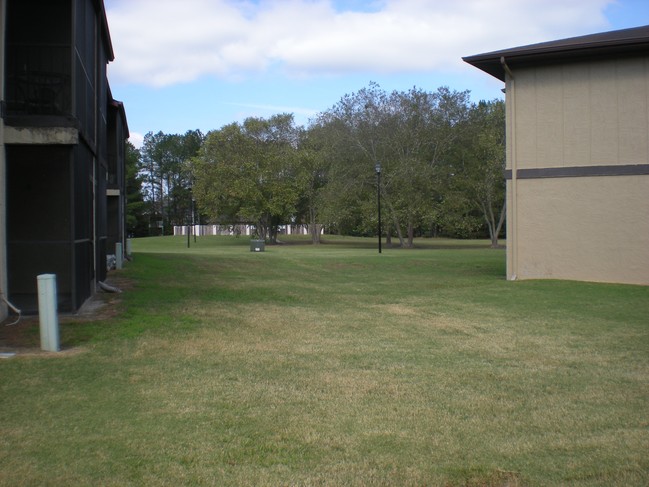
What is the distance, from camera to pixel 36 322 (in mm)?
10094

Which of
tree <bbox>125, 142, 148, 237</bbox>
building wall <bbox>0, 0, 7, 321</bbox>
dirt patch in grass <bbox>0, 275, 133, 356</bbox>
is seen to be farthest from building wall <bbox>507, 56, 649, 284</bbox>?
tree <bbox>125, 142, 148, 237</bbox>

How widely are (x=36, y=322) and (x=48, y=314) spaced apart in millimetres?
2161

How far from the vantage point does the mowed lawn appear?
15.0 feet

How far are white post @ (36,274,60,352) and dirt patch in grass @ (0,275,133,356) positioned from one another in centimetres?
13

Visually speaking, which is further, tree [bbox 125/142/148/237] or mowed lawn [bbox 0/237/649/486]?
tree [bbox 125/142/148/237]

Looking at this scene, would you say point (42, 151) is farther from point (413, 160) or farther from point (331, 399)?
point (413, 160)

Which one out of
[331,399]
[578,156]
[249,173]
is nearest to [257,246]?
[249,173]

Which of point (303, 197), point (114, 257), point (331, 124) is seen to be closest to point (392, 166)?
point (331, 124)

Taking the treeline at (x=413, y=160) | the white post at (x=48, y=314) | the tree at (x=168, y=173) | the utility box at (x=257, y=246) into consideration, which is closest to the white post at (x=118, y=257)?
the white post at (x=48, y=314)

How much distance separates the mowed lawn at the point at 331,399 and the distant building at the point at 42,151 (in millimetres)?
1177

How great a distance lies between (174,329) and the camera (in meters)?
10.1

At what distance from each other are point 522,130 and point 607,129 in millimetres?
2152

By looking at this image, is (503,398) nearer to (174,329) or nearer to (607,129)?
(174,329)

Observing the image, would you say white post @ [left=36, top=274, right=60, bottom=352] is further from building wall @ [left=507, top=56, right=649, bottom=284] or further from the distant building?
building wall @ [left=507, top=56, right=649, bottom=284]
